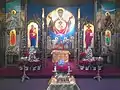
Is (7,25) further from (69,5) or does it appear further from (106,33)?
(106,33)

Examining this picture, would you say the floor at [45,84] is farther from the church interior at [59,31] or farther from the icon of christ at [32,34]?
the icon of christ at [32,34]

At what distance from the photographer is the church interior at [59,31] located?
10.8 meters

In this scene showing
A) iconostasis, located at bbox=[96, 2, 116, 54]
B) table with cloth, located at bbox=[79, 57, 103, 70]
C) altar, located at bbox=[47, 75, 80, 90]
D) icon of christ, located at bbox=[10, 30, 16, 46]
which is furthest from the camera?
iconostasis, located at bbox=[96, 2, 116, 54]

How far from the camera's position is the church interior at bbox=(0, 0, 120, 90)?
10812 millimetres

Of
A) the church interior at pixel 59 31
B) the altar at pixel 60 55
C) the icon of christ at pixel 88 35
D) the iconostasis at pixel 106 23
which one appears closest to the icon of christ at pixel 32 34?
the church interior at pixel 59 31

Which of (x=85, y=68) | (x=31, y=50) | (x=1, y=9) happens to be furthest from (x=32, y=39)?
(x=85, y=68)

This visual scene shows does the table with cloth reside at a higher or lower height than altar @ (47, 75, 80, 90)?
higher

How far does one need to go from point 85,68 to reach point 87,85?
4.45 feet

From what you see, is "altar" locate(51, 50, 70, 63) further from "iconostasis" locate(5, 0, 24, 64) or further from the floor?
the floor

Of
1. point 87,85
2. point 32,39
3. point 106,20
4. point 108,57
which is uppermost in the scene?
point 106,20

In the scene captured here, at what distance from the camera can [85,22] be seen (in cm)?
1098

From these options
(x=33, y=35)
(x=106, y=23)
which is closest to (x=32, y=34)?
(x=33, y=35)

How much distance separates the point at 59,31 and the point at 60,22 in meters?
0.34

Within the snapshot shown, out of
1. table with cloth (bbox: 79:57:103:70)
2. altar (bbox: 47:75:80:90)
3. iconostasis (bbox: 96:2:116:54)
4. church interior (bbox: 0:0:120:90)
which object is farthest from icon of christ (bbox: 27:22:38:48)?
altar (bbox: 47:75:80:90)
